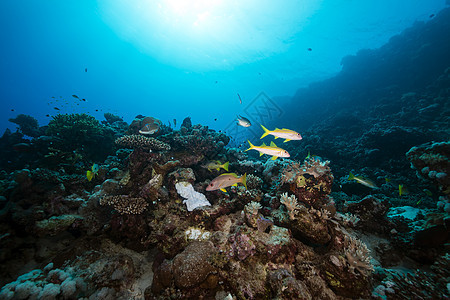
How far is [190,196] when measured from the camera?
4867 mm

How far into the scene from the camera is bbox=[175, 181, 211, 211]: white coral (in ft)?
15.5

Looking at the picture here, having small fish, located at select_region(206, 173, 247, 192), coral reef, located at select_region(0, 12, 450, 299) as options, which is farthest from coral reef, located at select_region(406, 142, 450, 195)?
small fish, located at select_region(206, 173, 247, 192)

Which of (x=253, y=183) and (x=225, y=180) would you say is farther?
(x=253, y=183)

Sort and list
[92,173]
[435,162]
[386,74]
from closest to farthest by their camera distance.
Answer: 1. [435,162]
2. [92,173]
3. [386,74]

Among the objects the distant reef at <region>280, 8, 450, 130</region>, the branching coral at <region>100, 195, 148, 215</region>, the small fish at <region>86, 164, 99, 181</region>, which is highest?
the distant reef at <region>280, 8, 450, 130</region>

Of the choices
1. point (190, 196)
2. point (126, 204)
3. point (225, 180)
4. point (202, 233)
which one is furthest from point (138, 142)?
point (225, 180)

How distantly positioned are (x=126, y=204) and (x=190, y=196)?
5.92 feet

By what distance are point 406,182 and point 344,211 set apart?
753 cm

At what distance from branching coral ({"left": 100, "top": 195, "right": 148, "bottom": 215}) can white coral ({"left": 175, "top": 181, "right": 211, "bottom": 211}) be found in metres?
1.11

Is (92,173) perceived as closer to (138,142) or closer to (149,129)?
(138,142)

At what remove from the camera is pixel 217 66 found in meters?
60.7

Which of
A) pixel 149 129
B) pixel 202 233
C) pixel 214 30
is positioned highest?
pixel 214 30

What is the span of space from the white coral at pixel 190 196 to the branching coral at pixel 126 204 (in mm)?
1106

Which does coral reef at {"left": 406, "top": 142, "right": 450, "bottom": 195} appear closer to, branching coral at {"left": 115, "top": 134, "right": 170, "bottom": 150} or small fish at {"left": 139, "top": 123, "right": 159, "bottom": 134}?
branching coral at {"left": 115, "top": 134, "right": 170, "bottom": 150}
